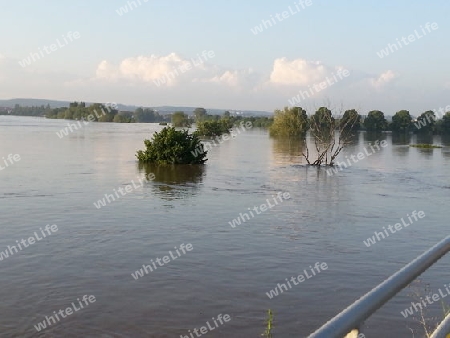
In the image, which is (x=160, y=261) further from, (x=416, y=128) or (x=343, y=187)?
(x=416, y=128)

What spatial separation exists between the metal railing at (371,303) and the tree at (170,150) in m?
29.0

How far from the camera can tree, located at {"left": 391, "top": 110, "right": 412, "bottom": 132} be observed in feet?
368

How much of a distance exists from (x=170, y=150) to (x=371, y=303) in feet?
97.2

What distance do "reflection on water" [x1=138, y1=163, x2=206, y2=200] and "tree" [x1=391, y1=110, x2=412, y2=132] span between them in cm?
8876

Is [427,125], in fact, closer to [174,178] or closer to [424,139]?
[424,139]

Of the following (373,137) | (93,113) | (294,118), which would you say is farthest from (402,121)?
(93,113)

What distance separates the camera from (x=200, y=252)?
11867 mm

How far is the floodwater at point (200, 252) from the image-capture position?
316 inches

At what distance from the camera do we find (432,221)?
16.6m

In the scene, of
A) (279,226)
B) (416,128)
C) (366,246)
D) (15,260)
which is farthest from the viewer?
(416,128)

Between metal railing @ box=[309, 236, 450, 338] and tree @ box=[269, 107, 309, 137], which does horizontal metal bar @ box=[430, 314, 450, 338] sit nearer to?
metal railing @ box=[309, 236, 450, 338]

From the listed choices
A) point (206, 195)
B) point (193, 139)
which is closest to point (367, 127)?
point (193, 139)

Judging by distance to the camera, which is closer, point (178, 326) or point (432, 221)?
point (178, 326)

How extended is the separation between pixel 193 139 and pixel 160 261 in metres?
21.6
